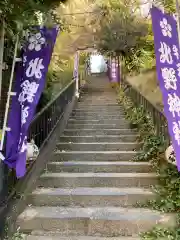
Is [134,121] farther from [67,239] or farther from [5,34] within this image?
[5,34]

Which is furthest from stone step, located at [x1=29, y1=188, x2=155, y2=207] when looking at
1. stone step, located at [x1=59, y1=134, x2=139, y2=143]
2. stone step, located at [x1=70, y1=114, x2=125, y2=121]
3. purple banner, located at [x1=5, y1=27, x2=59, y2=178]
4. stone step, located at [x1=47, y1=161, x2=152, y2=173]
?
stone step, located at [x1=70, y1=114, x2=125, y2=121]

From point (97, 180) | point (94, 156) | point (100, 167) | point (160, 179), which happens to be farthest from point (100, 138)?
point (160, 179)

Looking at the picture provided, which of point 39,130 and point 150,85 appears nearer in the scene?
point 150,85

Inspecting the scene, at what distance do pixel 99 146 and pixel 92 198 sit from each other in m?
2.35

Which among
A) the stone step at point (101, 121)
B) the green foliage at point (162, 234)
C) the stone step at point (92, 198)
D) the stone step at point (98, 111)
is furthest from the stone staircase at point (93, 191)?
the stone step at point (98, 111)

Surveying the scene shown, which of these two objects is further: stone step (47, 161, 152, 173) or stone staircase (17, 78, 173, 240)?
stone step (47, 161, 152, 173)

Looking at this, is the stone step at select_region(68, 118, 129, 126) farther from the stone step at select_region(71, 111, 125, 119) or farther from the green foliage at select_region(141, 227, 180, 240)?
the green foliage at select_region(141, 227, 180, 240)

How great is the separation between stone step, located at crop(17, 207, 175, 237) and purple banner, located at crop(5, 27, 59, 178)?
3.82 feet

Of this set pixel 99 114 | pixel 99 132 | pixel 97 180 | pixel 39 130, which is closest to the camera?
pixel 97 180

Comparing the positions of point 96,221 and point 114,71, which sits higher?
point 114,71

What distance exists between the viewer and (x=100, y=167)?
6.84m

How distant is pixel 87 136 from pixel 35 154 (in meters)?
2.84

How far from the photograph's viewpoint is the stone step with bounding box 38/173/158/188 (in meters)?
6.23

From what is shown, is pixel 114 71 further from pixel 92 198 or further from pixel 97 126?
pixel 92 198
